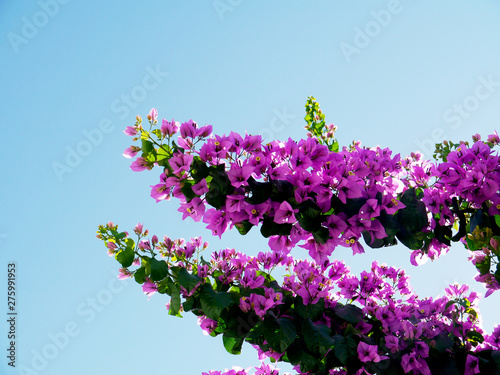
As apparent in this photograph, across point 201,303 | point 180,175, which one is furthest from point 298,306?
point 180,175

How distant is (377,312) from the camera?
332cm

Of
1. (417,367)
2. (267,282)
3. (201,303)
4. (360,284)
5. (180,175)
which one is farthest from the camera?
(360,284)

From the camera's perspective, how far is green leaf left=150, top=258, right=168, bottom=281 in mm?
2787

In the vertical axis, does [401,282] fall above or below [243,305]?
above

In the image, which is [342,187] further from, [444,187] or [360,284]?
[360,284]

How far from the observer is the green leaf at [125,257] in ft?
9.48

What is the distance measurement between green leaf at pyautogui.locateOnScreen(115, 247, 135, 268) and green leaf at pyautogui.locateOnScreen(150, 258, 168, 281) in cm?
16

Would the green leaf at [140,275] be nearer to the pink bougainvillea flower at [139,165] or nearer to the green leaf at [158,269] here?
the green leaf at [158,269]

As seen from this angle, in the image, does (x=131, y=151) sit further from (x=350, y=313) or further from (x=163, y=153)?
(x=350, y=313)

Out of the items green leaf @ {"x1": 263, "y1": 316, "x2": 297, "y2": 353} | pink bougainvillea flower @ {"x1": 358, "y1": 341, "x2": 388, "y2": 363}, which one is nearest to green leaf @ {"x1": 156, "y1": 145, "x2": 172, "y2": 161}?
green leaf @ {"x1": 263, "y1": 316, "x2": 297, "y2": 353}

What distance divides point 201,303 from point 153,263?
444 millimetres

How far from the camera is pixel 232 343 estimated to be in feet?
10.2

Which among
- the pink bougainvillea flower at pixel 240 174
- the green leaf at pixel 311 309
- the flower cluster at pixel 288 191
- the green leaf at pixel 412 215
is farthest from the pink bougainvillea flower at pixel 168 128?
the green leaf at pixel 412 215

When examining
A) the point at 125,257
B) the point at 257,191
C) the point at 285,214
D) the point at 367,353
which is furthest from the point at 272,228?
the point at 367,353
